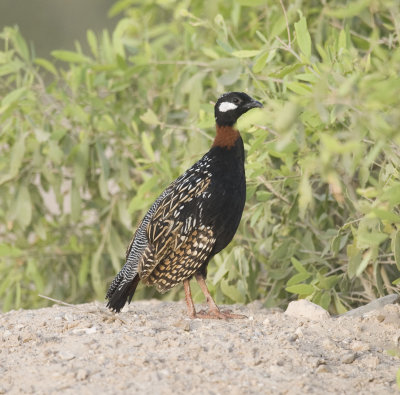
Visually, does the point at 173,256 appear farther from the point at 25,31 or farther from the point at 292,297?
the point at 25,31

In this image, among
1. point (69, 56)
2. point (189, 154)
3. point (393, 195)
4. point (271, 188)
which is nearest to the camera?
point (393, 195)

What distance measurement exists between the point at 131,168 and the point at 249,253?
193 cm

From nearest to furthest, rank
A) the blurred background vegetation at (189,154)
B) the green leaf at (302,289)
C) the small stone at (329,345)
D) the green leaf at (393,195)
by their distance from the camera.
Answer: the green leaf at (393,195) < the small stone at (329,345) < the green leaf at (302,289) < the blurred background vegetation at (189,154)

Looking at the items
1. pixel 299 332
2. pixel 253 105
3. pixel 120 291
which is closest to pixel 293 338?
pixel 299 332

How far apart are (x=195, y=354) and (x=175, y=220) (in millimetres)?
1166

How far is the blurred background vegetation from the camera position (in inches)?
210

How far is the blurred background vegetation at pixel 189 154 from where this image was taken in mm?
5336

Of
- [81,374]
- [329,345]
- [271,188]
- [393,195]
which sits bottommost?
[329,345]

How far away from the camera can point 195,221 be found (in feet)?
15.9

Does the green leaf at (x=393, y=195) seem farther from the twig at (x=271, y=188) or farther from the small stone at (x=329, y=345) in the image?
the twig at (x=271, y=188)

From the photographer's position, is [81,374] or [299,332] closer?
[81,374]

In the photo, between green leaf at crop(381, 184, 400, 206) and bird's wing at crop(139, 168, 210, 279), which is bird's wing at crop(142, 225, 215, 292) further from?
green leaf at crop(381, 184, 400, 206)

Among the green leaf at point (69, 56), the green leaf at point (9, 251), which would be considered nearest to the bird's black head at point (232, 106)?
the green leaf at point (69, 56)

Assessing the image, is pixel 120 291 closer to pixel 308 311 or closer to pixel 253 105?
pixel 308 311
